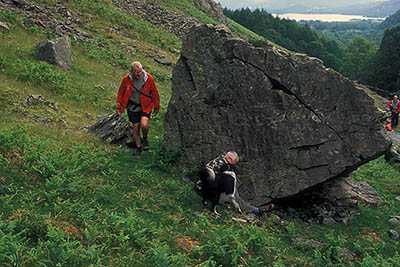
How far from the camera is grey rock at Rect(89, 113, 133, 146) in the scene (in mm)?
12227

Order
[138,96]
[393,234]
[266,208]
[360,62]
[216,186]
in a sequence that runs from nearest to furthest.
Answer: [216,186], [266,208], [393,234], [138,96], [360,62]

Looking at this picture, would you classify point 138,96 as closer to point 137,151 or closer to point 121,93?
point 121,93

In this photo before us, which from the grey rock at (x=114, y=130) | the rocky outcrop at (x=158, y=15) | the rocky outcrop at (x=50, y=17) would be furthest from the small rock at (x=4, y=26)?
the rocky outcrop at (x=158, y=15)

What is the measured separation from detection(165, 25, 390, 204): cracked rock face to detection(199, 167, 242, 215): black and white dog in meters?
1.80

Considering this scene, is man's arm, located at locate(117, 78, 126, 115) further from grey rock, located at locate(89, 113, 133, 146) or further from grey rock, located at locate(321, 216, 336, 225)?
grey rock, located at locate(321, 216, 336, 225)

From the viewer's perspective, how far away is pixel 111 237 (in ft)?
19.9


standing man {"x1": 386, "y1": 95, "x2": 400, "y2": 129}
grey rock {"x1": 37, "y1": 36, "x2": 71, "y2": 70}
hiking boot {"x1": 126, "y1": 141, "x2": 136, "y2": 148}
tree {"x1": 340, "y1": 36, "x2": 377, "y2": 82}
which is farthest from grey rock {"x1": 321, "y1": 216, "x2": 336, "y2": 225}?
tree {"x1": 340, "y1": 36, "x2": 377, "y2": 82}

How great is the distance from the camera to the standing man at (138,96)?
10727mm

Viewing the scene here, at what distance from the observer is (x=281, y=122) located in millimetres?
10680

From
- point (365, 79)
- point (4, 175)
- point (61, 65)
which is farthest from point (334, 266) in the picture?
point (365, 79)

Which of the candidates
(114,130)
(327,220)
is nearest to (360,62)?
(327,220)

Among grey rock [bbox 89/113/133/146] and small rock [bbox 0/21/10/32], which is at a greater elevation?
small rock [bbox 0/21/10/32]

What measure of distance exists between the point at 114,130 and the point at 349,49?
5683 inches

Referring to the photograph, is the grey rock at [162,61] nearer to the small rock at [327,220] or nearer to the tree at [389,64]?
the small rock at [327,220]
